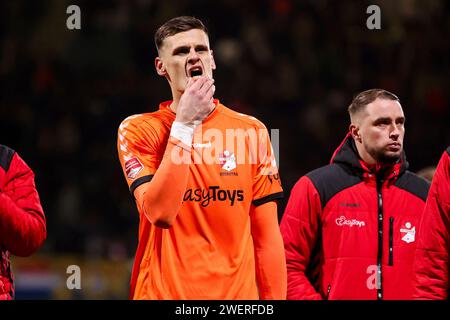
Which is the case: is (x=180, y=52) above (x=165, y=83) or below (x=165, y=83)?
above

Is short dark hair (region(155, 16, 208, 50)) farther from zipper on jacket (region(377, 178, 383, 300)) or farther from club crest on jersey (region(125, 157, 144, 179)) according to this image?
zipper on jacket (region(377, 178, 383, 300))

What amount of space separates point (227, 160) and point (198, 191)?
198 millimetres

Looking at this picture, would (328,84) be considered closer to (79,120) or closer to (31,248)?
(79,120)

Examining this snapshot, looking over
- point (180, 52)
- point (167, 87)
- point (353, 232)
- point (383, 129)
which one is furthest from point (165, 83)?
point (180, 52)

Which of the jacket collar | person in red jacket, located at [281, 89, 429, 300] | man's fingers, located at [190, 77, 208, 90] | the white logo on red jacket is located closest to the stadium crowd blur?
the jacket collar

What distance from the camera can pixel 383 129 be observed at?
489 centimetres

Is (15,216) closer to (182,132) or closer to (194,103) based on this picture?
(182,132)

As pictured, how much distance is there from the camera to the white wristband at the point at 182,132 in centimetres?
379

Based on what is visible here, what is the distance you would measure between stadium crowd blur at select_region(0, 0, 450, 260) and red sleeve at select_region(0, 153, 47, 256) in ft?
15.3

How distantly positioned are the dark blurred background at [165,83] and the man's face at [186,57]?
15.2 ft

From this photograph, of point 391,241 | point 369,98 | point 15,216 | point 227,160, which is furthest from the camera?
point 369,98

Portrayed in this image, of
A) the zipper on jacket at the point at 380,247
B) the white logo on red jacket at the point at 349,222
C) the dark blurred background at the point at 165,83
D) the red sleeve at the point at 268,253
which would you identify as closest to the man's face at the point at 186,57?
the red sleeve at the point at 268,253
